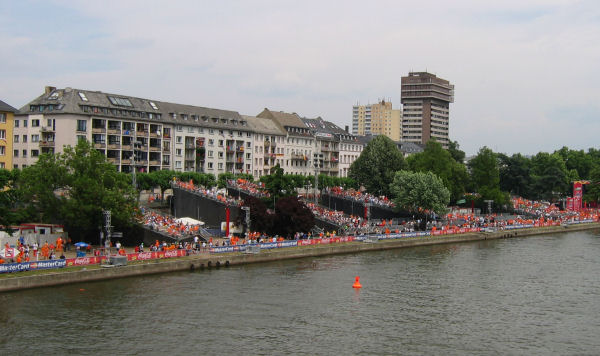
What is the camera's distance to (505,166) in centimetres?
16250

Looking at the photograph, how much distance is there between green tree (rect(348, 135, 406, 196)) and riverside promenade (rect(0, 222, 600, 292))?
2399 centimetres

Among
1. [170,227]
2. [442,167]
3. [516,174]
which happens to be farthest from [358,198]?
[516,174]

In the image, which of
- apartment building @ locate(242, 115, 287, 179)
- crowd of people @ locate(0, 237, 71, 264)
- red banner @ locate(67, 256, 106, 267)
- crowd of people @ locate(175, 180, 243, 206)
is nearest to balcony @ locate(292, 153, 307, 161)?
apartment building @ locate(242, 115, 287, 179)

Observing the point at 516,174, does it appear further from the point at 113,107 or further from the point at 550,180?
the point at 113,107

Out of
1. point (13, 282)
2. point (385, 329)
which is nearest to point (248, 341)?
point (385, 329)

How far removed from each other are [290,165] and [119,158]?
4237cm

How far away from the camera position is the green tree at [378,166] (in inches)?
4466

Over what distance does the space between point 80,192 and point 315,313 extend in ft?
97.5

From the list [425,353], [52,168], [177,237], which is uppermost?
[52,168]

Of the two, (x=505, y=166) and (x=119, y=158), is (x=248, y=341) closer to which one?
(x=119, y=158)

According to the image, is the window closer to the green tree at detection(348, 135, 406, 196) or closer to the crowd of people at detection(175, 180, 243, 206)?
the crowd of people at detection(175, 180, 243, 206)

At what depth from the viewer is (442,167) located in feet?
395

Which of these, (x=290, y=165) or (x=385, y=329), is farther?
(x=290, y=165)

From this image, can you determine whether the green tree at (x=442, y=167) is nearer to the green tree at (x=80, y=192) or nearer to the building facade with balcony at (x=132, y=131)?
the building facade with balcony at (x=132, y=131)
